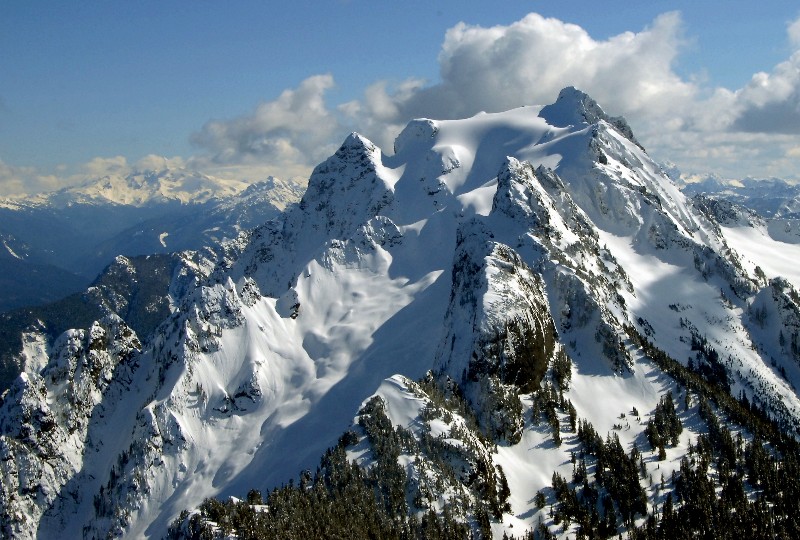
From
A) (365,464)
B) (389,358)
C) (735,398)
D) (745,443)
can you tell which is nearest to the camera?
(365,464)

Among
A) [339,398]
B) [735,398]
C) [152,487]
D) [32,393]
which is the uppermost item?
[735,398]

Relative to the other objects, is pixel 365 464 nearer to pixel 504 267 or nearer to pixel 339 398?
pixel 339 398

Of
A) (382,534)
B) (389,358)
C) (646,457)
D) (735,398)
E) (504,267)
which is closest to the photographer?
(382,534)

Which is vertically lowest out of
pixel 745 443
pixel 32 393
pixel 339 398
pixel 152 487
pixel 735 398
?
pixel 152 487

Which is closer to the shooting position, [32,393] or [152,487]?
[152,487]

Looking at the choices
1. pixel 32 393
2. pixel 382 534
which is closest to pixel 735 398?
pixel 382 534

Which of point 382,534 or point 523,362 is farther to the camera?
point 523,362

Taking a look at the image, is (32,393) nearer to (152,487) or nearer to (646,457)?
(152,487)

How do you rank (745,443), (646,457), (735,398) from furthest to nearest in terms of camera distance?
1. (735,398)
2. (745,443)
3. (646,457)

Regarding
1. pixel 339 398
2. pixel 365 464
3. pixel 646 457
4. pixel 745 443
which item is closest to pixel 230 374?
pixel 339 398

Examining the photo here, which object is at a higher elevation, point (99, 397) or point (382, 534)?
point (99, 397)
